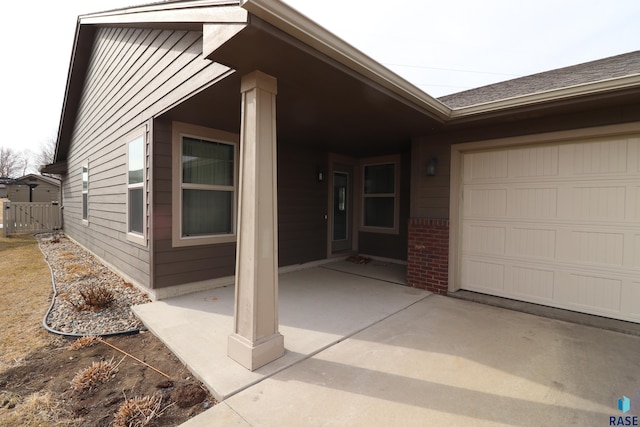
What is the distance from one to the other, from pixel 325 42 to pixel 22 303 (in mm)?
4930

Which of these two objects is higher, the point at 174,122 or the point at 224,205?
the point at 174,122

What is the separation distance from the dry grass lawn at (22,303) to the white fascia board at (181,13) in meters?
3.27

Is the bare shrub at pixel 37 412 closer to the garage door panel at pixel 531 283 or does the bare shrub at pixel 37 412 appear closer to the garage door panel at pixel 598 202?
the garage door panel at pixel 531 283

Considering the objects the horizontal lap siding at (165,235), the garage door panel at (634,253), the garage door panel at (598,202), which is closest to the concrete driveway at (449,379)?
the garage door panel at (634,253)

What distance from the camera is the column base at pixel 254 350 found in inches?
92.5

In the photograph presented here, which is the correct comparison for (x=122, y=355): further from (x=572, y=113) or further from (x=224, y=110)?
(x=572, y=113)

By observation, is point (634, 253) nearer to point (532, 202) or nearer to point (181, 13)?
point (532, 202)

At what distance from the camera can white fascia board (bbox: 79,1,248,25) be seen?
2.02 m

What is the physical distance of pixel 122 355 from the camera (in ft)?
8.73

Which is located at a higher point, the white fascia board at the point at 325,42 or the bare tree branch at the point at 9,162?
the bare tree branch at the point at 9,162

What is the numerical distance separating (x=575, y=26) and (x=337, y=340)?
27.4 feet

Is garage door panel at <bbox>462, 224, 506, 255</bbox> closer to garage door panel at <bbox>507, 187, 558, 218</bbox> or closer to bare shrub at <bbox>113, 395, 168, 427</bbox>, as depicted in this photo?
garage door panel at <bbox>507, 187, 558, 218</bbox>

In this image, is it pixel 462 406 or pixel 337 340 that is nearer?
pixel 462 406

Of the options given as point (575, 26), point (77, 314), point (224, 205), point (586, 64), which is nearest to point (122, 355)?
point (77, 314)
